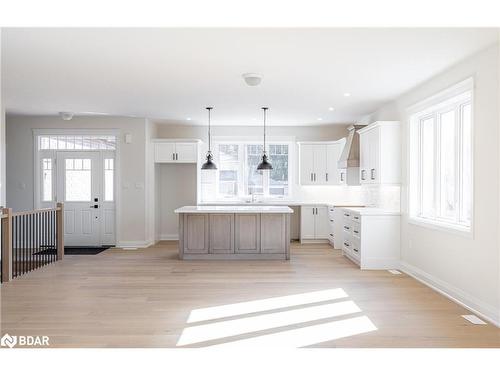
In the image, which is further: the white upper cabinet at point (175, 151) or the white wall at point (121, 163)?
the white upper cabinet at point (175, 151)

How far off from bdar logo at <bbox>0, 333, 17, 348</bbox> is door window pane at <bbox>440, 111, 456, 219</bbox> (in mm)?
4832

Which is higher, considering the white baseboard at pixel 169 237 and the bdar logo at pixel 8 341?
the white baseboard at pixel 169 237

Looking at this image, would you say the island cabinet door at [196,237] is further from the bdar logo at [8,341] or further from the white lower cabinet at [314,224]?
the bdar logo at [8,341]

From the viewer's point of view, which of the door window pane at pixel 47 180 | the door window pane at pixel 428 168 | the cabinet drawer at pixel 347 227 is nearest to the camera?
the door window pane at pixel 428 168

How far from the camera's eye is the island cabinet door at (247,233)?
7.12 meters

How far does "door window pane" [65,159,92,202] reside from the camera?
8.68m

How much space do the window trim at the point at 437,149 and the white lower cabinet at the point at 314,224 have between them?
122 inches

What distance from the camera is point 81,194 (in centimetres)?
869

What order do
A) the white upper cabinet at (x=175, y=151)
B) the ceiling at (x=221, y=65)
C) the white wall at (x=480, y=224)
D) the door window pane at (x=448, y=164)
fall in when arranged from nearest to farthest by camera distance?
the ceiling at (x=221, y=65), the white wall at (x=480, y=224), the door window pane at (x=448, y=164), the white upper cabinet at (x=175, y=151)

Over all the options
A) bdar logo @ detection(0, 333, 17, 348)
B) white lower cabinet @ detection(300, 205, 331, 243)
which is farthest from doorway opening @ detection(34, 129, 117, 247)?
bdar logo @ detection(0, 333, 17, 348)

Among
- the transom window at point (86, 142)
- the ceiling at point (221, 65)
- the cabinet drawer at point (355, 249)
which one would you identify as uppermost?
the ceiling at point (221, 65)

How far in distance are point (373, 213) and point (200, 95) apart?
3.19m

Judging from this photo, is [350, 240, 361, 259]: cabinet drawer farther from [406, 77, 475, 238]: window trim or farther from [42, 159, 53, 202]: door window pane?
[42, 159, 53, 202]: door window pane

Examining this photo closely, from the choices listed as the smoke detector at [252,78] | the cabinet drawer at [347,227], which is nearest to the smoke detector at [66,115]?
the smoke detector at [252,78]
